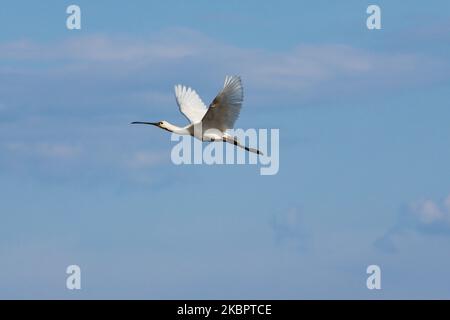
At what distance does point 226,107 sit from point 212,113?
128 cm

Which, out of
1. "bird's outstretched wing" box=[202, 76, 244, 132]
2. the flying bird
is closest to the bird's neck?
the flying bird

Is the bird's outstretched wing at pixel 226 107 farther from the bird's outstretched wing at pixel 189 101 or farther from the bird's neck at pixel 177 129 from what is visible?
the bird's outstretched wing at pixel 189 101

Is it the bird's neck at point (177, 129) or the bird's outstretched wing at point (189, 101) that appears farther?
the bird's outstretched wing at point (189, 101)

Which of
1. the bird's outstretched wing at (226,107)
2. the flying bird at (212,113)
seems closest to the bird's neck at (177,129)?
the flying bird at (212,113)

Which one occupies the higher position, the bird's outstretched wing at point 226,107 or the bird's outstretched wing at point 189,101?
the bird's outstretched wing at point 189,101

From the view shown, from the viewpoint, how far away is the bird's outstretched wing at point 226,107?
6303cm

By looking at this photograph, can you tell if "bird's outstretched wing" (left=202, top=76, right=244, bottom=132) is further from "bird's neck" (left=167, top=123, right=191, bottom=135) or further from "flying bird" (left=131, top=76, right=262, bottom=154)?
"bird's neck" (left=167, top=123, right=191, bottom=135)

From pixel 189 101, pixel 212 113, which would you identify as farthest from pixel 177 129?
pixel 212 113

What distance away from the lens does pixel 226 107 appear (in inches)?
2544

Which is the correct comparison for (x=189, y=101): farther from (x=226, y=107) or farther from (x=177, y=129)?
(x=226, y=107)
